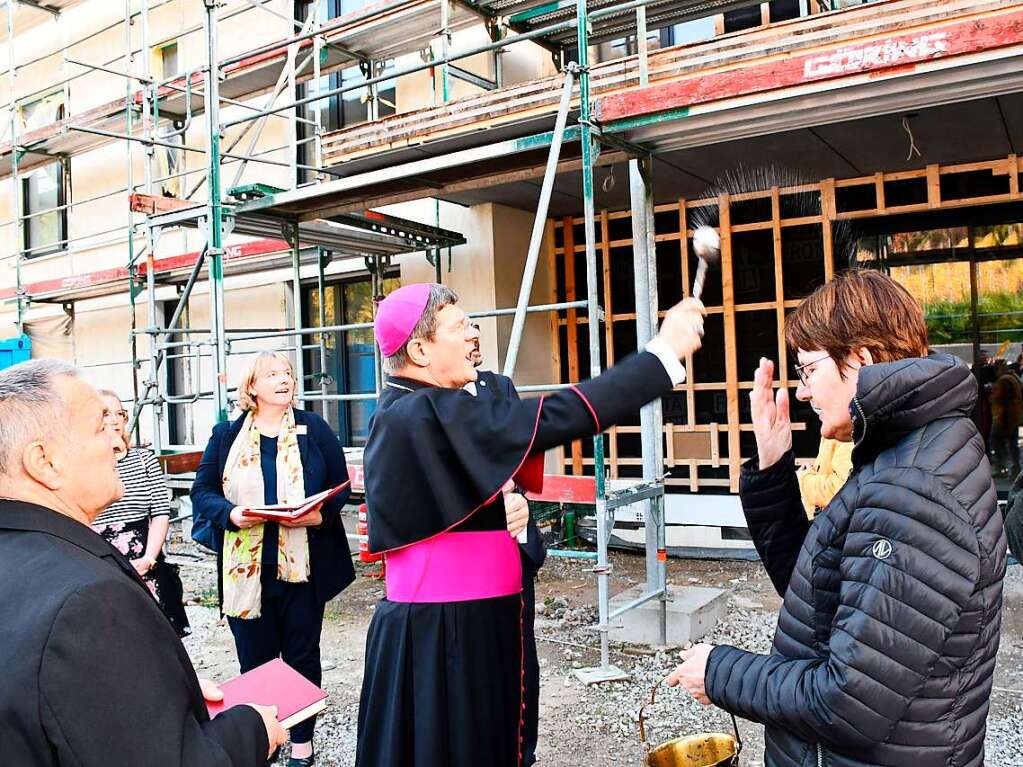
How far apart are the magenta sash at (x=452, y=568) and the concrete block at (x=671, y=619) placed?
3.05 m

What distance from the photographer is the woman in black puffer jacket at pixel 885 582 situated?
154 centimetres

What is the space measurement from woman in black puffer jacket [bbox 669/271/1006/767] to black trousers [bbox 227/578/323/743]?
8.54 feet

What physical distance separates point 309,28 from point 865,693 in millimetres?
7842

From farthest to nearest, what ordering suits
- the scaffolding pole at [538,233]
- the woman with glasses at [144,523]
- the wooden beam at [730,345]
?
the wooden beam at [730,345]
the scaffolding pole at [538,233]
the woman with glasses at [144,523]

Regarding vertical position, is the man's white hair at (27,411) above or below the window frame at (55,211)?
below

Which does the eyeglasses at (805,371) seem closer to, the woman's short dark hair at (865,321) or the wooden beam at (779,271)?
the woman's short dark hair at (865,321)

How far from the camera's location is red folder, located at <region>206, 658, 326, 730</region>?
1.92m

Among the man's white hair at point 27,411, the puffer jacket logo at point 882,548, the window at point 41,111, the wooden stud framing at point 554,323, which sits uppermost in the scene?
the window at point 41,111

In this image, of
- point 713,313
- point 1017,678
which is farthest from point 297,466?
point 713,313

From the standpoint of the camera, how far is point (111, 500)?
1646 mm

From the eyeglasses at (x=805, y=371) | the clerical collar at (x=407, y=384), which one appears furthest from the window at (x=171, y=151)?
the eyeglasses at (x=805, y=371)

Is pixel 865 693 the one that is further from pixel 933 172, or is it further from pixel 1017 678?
pixel 933 172

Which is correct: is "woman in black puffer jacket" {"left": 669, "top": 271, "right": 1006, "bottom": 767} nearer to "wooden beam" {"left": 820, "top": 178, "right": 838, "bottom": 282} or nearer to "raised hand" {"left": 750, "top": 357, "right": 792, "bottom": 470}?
"raised hand" {"left": 750, "top": 357, "right": 792, "bottom": 470}

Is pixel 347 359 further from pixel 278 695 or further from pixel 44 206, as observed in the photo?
pixel 278 695
